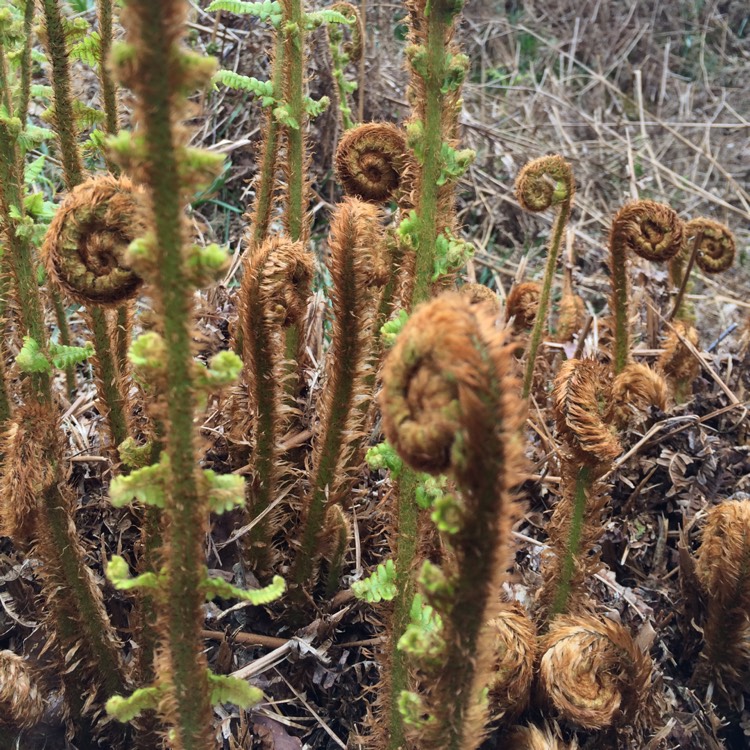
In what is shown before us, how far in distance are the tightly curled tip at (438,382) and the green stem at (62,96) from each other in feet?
3.65

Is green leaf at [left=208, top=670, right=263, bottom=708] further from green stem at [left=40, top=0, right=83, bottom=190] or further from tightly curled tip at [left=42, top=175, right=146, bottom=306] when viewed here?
green stem at [left=40, top=0, right=83, bottom=190]

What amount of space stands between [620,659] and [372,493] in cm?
92

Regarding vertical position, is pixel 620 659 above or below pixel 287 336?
below

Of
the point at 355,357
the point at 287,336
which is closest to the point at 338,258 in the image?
the point at 355,357

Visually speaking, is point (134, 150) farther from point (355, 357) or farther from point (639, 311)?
point (639, 311)

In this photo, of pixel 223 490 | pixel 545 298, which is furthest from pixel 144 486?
pixel 545 298

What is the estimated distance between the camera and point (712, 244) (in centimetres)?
314

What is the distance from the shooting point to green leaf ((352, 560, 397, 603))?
138 centimetres

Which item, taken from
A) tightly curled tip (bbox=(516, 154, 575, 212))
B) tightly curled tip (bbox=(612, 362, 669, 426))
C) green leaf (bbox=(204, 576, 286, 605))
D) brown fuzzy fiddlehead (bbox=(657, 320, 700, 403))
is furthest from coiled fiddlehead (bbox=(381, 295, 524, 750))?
brown fuzzy fiddlehead (bbox=(657, 320, 700, 403))

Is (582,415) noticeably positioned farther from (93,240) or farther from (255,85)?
(255,85)

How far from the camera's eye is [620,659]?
5.43ft

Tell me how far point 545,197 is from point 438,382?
1.77 m

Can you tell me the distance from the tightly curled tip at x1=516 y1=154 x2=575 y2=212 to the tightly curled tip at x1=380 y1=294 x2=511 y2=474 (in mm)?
1610

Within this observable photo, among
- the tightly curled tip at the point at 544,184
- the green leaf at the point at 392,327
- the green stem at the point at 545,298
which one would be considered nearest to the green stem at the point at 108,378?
the green leaf at the point at 392,327
